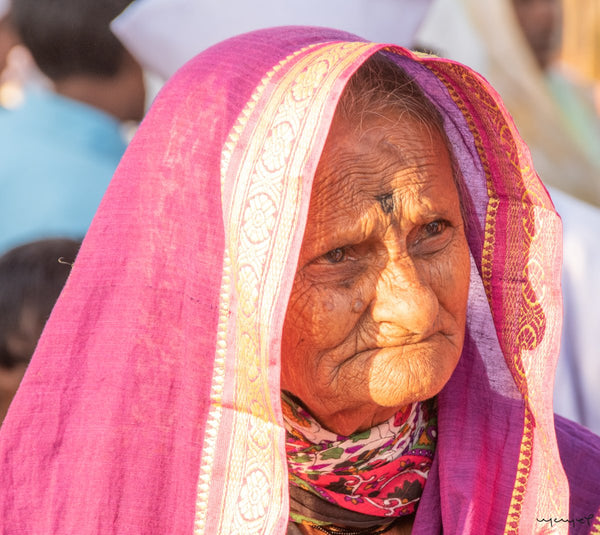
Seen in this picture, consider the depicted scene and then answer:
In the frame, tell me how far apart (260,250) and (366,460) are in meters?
0.57

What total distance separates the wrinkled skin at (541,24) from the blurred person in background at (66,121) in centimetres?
223

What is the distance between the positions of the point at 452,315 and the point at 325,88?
1.71 feet

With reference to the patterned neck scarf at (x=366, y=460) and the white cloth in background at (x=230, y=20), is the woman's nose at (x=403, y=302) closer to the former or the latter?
the patterned neck scarf at (x=366, y=460)

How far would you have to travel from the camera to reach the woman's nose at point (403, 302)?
169 centimetres

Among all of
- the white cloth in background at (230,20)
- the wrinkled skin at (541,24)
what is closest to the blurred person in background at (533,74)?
the wrinkled skin at (541,24)

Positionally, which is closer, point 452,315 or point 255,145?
point 255,145

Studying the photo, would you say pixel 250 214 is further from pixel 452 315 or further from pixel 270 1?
pixel 270 1

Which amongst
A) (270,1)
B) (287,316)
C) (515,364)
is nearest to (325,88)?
(287,316)

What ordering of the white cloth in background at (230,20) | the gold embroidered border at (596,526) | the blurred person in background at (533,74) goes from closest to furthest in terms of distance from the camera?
the gold embroidered border at (596,526) < the white cloth in background at (230,20) < the blurred person in background at (533,74)

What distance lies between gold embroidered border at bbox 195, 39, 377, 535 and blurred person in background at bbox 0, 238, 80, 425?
138 cm

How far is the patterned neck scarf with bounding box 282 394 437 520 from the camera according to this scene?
6.26ft

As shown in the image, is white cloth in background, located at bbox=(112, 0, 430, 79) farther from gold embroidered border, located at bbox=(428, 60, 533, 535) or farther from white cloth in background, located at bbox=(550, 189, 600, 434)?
gold embroidered border, located at bbox=(428, 60, 533, 535)

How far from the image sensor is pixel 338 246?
1709 millimetres

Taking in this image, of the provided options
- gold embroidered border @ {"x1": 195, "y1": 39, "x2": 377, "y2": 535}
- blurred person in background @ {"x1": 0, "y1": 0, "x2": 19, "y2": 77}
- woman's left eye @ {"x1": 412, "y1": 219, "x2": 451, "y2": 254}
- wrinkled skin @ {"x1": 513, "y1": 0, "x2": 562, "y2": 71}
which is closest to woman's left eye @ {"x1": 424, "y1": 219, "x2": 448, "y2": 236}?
woman's left eye @ {"x1": 412, "y1": 219, "x2": 451, "y2": 254}
